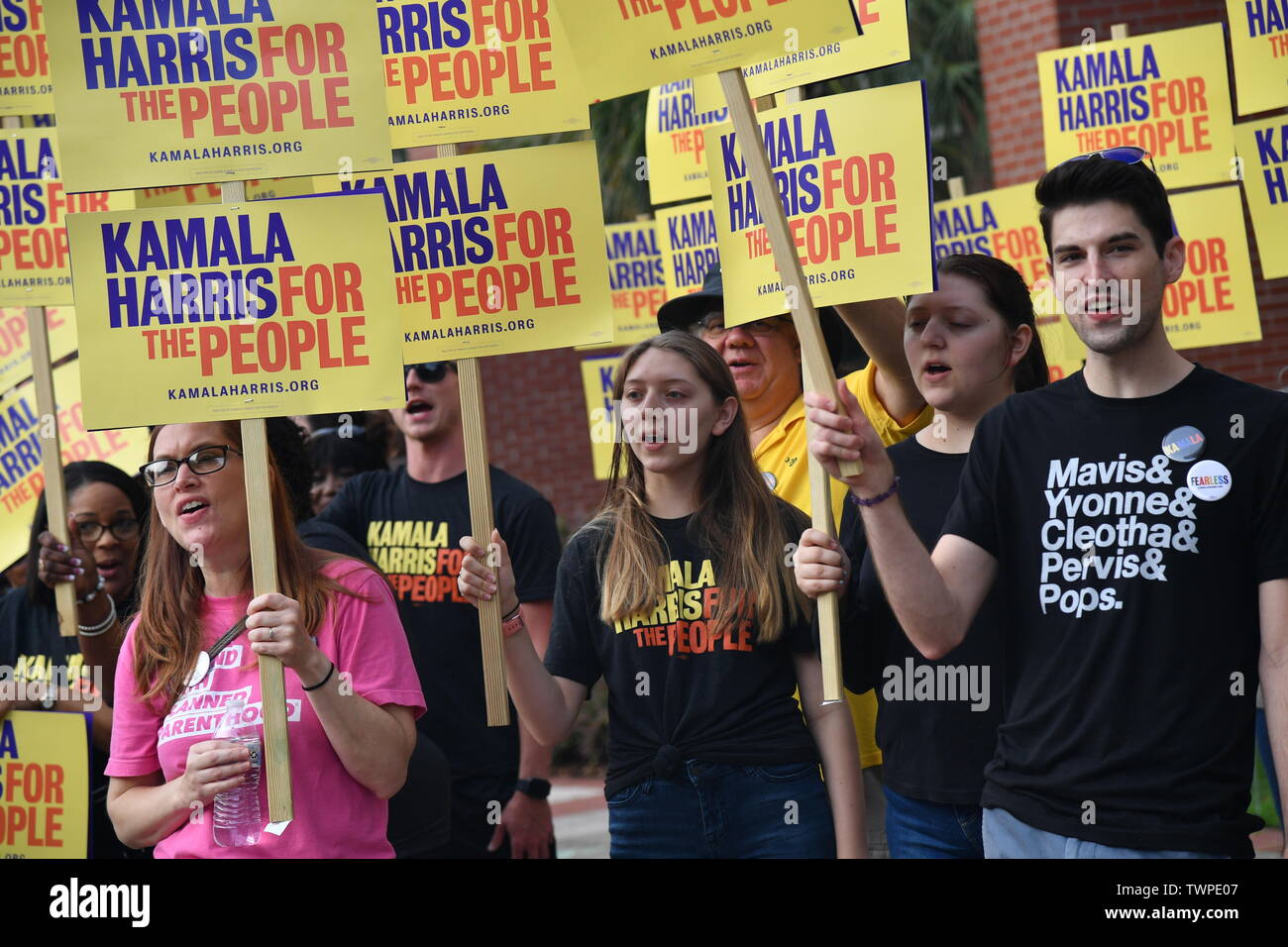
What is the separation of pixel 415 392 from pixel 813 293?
75.1 inches

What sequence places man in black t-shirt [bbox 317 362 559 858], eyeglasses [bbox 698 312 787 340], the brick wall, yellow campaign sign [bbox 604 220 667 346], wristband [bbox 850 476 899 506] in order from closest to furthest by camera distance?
wristband [bbox 850 476 899 506] < eyeglasses [bbox 698 312 787 340] < man in black t-shirt [bbox 317 362 559 858] < yellow campaign sign [bbox 604 220 667 346] < the brick wall

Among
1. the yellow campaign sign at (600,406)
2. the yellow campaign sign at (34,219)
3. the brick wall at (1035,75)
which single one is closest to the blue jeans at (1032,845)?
the yellow campaign sign at (34,219)

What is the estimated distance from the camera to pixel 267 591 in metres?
3.15

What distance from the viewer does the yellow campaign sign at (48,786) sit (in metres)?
4.18

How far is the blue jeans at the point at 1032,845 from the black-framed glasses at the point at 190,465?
176 cm

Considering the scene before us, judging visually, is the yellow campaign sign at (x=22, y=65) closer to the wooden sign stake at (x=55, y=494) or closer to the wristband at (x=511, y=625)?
the wooden sign stake at (x=55, y=494)

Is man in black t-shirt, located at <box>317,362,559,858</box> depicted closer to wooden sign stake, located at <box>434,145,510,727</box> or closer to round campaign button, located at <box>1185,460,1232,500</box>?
wooden sign stake, located at <box>434,145,510,727</box>

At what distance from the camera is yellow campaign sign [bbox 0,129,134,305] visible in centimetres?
451

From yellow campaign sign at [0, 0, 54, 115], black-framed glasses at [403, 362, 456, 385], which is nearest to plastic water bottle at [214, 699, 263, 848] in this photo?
black-framed glasses at [403, 362, 456, 385]

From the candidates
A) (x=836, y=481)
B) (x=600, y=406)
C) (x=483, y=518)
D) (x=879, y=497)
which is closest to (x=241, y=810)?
(x=483, y=518)

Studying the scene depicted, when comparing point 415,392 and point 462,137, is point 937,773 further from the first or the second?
point 415,392

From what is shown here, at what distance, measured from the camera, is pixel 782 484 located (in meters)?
4.04

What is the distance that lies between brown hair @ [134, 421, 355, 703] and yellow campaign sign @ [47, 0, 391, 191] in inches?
23.1

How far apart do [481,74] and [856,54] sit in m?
0.94
